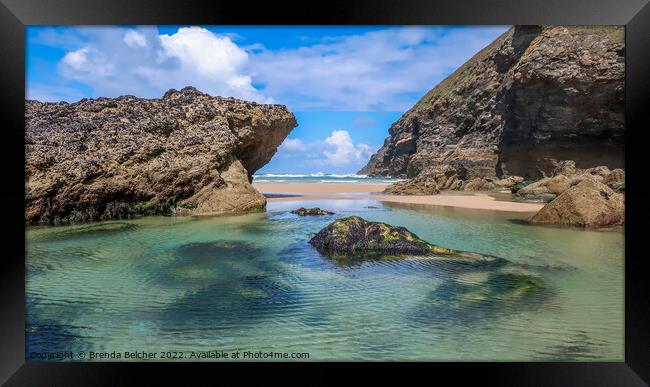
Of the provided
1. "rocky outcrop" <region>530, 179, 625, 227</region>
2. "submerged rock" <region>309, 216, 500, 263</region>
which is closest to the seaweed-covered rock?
"submerged rock" <region>309, 216, 500, 263</region>

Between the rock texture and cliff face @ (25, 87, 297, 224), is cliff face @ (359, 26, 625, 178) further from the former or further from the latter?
cliff face @ (25, 87, 297, 224)

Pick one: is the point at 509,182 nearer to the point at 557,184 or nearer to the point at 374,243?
the point at 557,184

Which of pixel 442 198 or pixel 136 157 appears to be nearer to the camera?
pixel 136 157

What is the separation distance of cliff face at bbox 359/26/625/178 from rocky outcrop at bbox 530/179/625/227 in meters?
7.68

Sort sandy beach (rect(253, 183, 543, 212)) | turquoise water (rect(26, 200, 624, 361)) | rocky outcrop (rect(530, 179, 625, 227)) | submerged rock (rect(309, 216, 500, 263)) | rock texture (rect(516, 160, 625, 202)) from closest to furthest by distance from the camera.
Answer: turquoise water (rect(26, 200, 624, 361))
submerged rock (rect(309, 216, 500, 263))
rocky outcrop (rect(530, 179, 625, 227))
sandy beach (rect(253, 183, 543, 212))
rock texture (rect(516, 160, 625, 202))

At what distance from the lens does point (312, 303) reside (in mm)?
5094

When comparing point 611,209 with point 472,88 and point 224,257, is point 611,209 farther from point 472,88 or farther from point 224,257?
point 472,88

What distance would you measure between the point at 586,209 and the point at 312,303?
10504mm

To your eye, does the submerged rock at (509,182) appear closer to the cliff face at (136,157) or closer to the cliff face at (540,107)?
the cliff face at (540,107)

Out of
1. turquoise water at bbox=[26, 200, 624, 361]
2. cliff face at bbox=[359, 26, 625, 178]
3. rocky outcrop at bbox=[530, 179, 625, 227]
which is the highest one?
cliff face at bbox=[359, 26, 625, 178]

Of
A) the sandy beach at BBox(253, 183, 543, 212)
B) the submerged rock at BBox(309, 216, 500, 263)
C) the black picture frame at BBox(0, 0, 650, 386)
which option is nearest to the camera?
the black picture frame at BBox(0, 0, 650, 386)

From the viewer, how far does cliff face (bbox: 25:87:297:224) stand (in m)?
13.4
